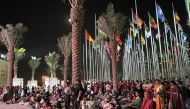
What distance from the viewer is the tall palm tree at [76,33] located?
16953mm

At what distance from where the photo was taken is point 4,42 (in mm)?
35406

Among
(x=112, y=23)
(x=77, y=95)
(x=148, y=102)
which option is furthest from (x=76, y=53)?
(x=112, y=23)

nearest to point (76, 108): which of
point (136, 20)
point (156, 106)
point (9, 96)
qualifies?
point (156, 106)

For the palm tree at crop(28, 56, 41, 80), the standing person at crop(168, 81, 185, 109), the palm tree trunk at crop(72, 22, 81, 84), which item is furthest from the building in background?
the standing person at crop(168, 81, 185, 109)

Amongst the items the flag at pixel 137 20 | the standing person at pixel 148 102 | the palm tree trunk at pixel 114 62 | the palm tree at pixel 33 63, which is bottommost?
the standing person at pixel 148 102

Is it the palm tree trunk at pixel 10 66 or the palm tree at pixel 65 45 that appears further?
the palm tree at pixel 65 45

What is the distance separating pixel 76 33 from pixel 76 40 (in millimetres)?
469

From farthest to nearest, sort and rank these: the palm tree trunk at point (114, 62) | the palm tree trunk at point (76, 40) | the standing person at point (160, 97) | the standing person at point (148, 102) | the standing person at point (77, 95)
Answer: the palm tree trunk at point (114, 62) < the palm tree trunk at point (76, 40) < the standing person at point (77, 95) < the standing person at point (160, 97) < the standing person at point (148, 102)

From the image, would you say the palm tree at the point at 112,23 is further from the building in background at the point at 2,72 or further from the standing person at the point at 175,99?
the building in background at the point at 2,72

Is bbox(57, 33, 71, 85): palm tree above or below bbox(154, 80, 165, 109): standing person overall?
above

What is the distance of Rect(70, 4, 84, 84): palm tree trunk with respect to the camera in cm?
1688

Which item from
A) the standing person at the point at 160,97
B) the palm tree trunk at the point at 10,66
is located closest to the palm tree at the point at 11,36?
the palm tree trunk at the point at 10,66

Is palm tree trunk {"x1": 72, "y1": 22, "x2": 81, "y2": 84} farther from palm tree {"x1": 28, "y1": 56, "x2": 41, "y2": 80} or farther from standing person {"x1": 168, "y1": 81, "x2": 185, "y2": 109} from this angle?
palm tree {"x1": 28, "y1": 56, "x2": 41, "y2": 80}

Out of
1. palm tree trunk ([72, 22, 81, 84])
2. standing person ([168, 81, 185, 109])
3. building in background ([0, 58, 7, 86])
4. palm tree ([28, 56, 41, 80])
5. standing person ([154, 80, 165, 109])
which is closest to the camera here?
standing person ([168, 81, 185, 109])
